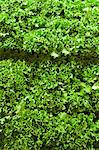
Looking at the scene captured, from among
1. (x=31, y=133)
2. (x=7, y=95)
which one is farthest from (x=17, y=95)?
(x=31, y=133)

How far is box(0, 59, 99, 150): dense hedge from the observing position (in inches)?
136

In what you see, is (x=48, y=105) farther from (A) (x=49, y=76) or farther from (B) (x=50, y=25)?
(B) (x=50, y=25)

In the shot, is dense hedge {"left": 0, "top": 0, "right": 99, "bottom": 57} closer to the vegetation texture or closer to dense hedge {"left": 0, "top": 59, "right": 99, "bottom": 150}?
the vegetation texture

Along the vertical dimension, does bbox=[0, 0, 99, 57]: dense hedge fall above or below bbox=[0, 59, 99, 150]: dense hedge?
above

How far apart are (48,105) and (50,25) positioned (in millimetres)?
940

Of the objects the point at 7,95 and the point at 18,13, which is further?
the point at 18,13

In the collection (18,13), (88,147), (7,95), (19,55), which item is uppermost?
(18,13)

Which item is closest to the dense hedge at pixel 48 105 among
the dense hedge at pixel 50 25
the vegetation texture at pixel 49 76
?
the vegetation texture at pixel 49 76

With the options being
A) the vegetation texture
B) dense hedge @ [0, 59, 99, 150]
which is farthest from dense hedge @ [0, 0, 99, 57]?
dense hedge @ [0, 59, 99, 150]

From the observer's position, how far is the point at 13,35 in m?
3.81

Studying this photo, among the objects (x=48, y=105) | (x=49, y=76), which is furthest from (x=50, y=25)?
(x=48, y=105)

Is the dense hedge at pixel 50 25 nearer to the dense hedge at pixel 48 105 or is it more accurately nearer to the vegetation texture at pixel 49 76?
the vegetation texture at pixel 49 76

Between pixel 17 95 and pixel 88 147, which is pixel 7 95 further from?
pixel 88 147

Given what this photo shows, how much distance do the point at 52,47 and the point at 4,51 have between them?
562 mm
